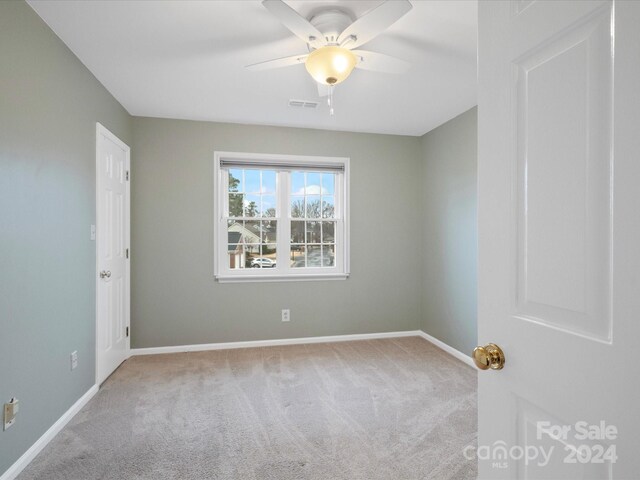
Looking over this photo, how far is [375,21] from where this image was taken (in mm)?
1847

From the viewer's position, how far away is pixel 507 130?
2.90ft

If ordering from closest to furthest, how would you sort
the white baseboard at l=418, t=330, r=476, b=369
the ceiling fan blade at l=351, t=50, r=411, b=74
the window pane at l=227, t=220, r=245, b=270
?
the ceiling fan blade at l=351, t=50, r=411, b=74 < the white baseboard at l=418, t=330, r=476, b=369 < the window pane at l=227, t=220, r=245, b=270

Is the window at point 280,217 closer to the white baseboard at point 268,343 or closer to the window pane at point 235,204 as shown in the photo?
the window pane at point 235,204

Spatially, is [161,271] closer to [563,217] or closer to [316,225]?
[316,225]

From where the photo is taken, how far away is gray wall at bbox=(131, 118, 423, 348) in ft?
12.8

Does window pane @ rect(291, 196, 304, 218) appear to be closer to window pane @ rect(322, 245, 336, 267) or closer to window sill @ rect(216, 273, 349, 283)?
window pane @ rect(322, 245, 336, 267)

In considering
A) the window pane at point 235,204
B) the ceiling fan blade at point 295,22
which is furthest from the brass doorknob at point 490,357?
the window pane at point 235,204

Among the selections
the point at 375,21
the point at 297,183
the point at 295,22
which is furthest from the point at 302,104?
the point at 375,21

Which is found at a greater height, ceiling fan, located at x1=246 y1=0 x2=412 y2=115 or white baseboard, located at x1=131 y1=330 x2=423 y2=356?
ceiling fan, located at x1=246 y1=0 x2=412 y2=115

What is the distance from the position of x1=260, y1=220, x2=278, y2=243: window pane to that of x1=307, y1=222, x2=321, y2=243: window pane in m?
0.42

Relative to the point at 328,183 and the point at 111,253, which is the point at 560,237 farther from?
the point at 328,183

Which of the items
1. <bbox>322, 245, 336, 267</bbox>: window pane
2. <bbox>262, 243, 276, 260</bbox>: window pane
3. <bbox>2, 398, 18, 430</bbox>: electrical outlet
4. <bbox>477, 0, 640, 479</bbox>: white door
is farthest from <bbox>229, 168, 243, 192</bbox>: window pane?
<bbox>477, 0, 640, 479</bbox>: white door

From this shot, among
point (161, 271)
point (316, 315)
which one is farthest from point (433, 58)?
point (161, 271)

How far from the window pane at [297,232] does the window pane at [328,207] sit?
0.32 metres
